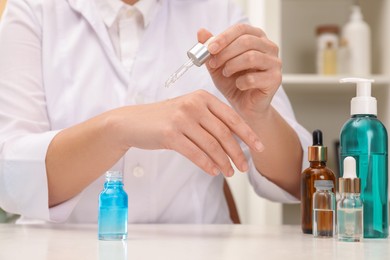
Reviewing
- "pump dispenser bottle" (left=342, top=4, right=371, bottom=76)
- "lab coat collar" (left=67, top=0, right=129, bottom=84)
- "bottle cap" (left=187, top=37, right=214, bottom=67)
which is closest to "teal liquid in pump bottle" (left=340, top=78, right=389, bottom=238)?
"bottle cap" (left=187, top=37, right=214, bottom=67)

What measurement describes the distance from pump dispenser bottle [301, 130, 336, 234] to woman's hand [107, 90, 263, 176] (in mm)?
99

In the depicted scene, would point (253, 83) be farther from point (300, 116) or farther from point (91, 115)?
point (300, 116)

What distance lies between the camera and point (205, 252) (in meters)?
0.81

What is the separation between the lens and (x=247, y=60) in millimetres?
1014

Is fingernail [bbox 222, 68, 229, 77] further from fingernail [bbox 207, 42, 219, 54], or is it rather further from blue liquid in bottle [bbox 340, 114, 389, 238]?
blue liquid in bottle [bbox 340, 114, 389, 238]

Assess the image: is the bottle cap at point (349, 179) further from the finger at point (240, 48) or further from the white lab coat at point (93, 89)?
the white lab coat at point (93, 89)

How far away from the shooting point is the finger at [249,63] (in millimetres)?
1013

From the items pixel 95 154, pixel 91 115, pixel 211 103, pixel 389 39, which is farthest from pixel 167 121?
pixel 389 39

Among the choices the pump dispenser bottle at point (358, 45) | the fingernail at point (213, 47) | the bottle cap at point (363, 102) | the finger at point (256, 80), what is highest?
the pump dispenser bottle at point (358, 45)

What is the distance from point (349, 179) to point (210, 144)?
0.71 feet

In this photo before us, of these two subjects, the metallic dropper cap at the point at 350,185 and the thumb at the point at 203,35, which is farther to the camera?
the thumb at the point at 203,35

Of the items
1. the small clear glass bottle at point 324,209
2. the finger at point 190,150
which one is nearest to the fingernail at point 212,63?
the finger at point 190,150

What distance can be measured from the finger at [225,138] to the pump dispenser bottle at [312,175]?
0.12m

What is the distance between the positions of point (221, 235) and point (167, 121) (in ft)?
0.66
